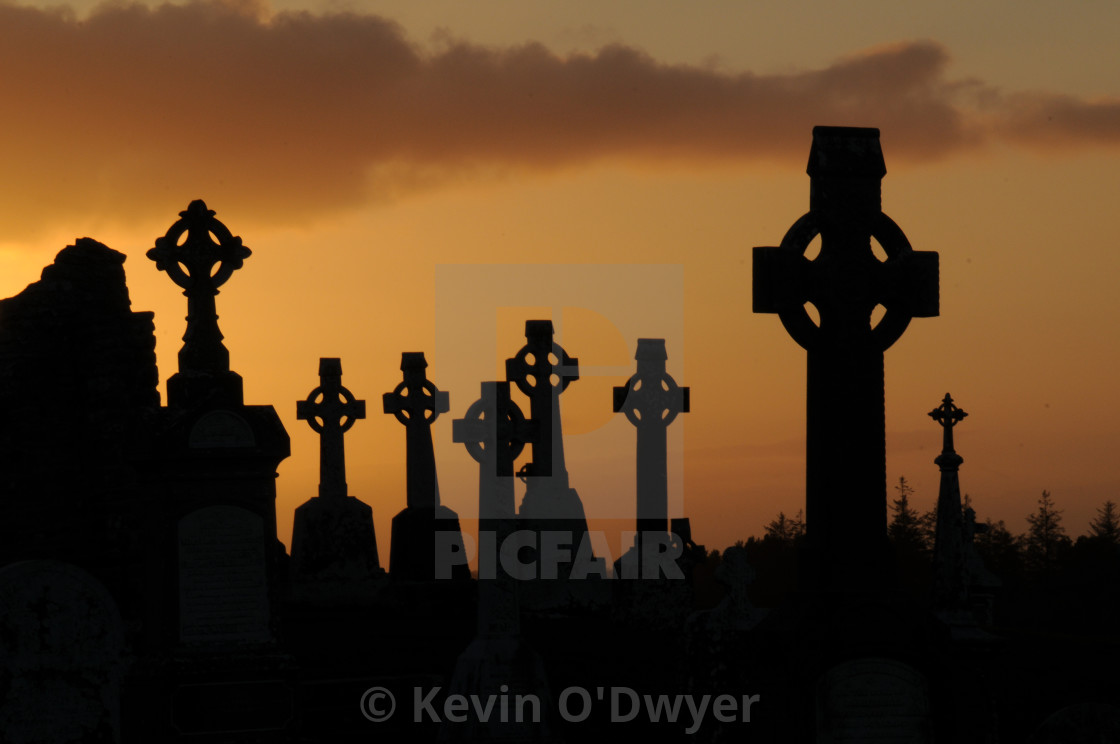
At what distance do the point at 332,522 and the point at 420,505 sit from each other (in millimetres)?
1432

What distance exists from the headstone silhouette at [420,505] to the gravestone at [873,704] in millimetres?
11691

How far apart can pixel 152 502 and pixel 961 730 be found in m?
6.86

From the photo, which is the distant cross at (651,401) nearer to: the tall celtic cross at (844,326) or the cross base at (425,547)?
the cross base at (425,547)

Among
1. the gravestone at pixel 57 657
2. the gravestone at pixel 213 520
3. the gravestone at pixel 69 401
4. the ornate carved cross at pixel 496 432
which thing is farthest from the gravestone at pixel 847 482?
the gravestone at pixel 69 401

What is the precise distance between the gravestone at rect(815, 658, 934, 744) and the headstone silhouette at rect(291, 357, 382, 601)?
11524 mm

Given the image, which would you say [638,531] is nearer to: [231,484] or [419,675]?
[419,675]

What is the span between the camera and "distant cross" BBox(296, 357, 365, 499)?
20.3m

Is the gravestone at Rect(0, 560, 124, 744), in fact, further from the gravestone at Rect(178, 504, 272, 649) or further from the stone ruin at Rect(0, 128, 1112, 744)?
the gravestone at Rect(178, 504, 272, 649)

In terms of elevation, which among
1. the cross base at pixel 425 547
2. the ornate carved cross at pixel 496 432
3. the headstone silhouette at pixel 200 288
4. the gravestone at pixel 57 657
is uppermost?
the headstone silhouette at pixel 200 288

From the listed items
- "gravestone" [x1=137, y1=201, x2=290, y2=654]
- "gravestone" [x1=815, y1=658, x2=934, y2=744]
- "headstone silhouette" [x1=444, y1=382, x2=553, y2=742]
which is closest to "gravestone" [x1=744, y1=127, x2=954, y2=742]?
"gravestone" [x1=815, y1=658, x2=934, y2=744]

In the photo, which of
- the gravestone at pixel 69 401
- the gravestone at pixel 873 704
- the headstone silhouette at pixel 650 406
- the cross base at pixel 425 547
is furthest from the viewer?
the cross base at pixel 425 547

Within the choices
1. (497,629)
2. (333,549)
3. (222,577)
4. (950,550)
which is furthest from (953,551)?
(333,549)

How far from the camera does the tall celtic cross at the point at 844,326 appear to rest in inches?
373

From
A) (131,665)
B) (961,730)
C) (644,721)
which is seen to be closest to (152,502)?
(131,665)
